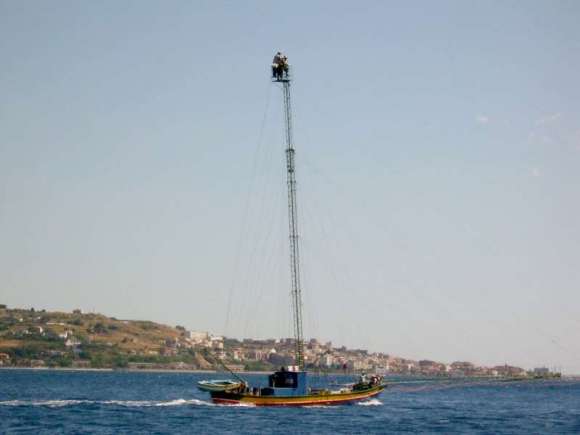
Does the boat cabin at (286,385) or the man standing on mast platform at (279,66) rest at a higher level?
the man standing on mast platform at (279,66)

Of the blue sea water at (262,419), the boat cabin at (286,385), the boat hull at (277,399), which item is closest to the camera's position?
the blue sea water at (262,419)

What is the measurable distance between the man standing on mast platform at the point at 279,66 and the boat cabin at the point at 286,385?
36570 mm

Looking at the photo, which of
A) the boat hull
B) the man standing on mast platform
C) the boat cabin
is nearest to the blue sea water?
the boat hull

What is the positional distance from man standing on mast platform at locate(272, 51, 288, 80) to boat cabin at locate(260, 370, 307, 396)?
120 ft

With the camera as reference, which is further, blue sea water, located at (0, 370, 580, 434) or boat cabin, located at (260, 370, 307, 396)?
boat cabin, located at (260, 370, 307, 396)

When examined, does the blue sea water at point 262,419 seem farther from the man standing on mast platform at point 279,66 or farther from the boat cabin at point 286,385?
the man standing on mast platform at point 279,66

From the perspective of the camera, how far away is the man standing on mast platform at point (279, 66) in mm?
98000

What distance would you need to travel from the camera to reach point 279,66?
323 ft

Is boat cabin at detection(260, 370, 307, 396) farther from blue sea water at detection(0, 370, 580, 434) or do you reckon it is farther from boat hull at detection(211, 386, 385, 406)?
blue sea water at detection(0, 370, 580, 434)

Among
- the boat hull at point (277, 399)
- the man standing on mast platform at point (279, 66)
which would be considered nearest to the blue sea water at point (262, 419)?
the boat hull at point (277, 399)

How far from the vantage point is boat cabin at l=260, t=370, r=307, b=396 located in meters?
82.9

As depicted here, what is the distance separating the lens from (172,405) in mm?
90250

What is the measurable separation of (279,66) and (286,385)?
127 feet

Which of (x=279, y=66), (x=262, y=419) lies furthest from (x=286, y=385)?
(x=279, y=66)
